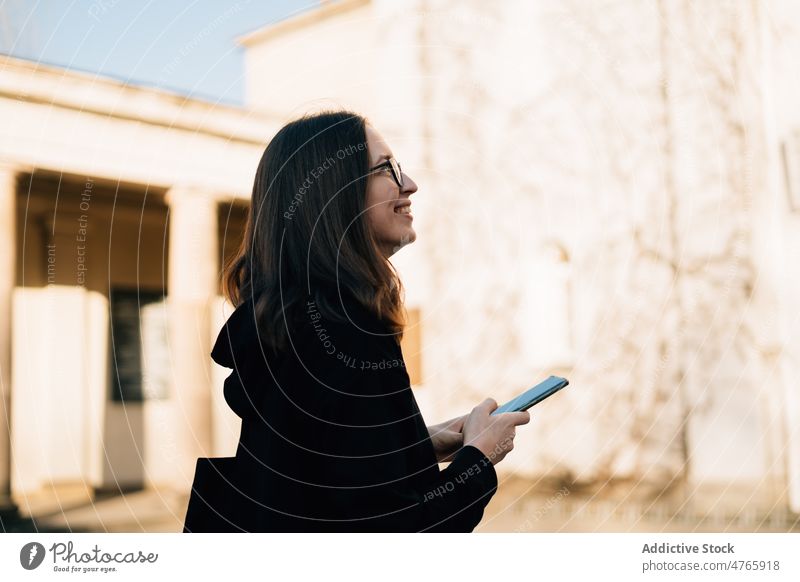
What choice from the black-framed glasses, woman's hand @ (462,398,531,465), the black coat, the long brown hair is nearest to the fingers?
woman's hand @ (462,398,531,465)

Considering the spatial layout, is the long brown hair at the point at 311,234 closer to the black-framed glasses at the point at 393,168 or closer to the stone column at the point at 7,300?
the black-framed glasses at the point at 393,168

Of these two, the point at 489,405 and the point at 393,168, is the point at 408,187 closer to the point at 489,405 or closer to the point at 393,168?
the point at 393,168

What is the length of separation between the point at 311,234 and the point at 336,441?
422 millimetres

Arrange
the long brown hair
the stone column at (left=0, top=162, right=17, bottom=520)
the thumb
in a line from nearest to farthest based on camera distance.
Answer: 1. the long brown hair
2. the thumb
3. the stone column at (left=0, top=162, right=17, bottom=520)

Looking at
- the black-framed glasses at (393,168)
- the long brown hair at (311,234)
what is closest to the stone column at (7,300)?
the long brown hair at (311,234)

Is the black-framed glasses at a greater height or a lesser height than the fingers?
greater

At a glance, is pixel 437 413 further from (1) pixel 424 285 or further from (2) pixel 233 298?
(2) pixel 233 298

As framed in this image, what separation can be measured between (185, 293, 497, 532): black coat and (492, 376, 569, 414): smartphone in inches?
6.8

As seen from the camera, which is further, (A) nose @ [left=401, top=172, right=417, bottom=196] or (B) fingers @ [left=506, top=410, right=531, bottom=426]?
(A) nose @ [left=401, top=172, right=417, bottom=196]

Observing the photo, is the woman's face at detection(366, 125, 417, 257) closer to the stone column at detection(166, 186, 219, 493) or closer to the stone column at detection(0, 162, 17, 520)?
the stone column at detection(0, 162, 17, 520)

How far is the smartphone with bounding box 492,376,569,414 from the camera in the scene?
6.10 feet

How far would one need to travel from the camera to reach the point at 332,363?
5.15 ft

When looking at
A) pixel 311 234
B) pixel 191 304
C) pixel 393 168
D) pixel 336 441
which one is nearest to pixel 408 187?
pixel 393 168

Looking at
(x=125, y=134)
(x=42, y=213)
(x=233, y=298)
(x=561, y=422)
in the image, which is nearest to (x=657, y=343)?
(x=561, y=422)
